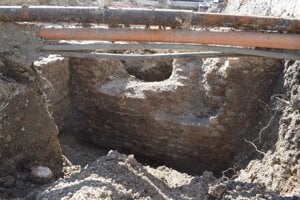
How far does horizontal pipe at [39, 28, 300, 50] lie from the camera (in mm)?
3645

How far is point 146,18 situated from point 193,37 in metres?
0.43

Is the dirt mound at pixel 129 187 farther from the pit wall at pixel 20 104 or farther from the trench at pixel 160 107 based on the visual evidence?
the trench at pixel 160 107

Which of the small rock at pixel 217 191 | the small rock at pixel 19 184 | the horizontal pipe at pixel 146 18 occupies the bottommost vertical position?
the small rock at pixel 19 184

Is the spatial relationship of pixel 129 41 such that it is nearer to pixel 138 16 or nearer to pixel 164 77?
pixel 138 16

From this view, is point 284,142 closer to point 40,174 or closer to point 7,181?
point 40,174

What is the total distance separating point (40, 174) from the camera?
399 centimetres

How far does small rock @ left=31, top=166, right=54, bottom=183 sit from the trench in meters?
1.75

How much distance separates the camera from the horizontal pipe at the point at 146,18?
3.66 metres

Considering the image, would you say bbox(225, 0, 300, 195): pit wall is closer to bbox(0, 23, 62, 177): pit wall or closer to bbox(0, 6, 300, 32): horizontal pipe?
bbox(0, 6, 300, 32): horizontal pipe

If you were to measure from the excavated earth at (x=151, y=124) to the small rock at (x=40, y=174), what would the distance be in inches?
2.2

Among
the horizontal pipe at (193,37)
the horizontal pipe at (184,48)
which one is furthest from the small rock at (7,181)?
the horizontal pipe at (193,37)

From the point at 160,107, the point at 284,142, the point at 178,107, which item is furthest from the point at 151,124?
the point at 284,142

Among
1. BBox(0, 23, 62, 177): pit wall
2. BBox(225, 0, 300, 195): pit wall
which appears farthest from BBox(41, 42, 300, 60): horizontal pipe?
BBox(225, 0, 300, 195): pit wall

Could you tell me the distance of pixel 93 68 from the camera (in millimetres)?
6023
